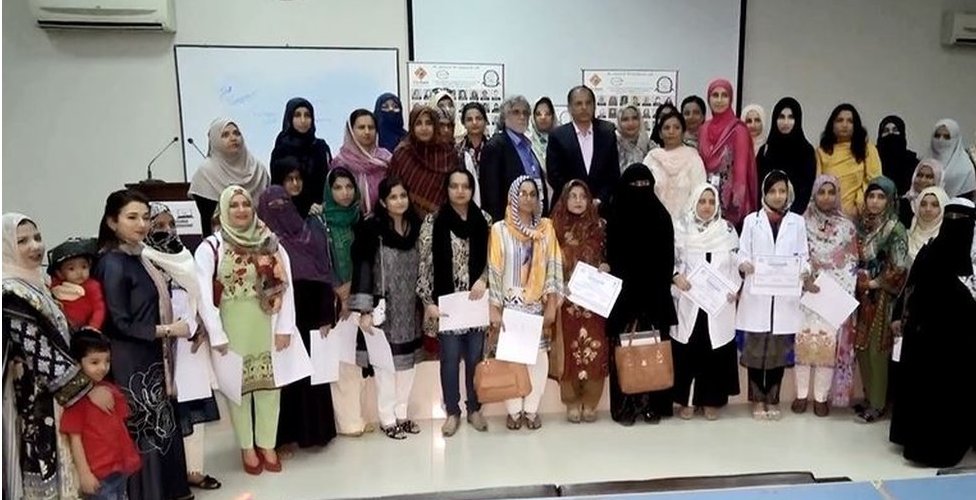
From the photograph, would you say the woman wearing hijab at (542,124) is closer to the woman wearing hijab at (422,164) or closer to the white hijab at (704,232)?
the woman wearing hijab at (422,164)

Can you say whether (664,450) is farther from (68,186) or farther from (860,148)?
(68,186)

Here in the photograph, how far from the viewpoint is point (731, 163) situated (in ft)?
15.0

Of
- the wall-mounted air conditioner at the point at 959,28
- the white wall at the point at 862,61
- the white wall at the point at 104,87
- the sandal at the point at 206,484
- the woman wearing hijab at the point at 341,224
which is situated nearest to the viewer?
the sandal at the point at 206,484

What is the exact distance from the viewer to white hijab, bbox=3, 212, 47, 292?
267 cm

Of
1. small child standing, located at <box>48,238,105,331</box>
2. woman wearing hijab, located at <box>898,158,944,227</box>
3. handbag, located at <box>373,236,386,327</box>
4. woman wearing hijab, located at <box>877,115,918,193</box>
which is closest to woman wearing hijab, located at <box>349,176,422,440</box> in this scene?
handbag, located at <box>373,236,386,327</box>

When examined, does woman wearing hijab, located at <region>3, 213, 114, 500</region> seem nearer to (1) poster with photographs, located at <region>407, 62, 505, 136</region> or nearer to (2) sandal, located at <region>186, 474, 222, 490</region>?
(2) sandal, located at <region>186, 474, 222, 490</region>

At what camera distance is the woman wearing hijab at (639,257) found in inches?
161

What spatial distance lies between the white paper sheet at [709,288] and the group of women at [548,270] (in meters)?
0.04

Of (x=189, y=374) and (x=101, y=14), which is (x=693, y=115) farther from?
(x=101, y=14)

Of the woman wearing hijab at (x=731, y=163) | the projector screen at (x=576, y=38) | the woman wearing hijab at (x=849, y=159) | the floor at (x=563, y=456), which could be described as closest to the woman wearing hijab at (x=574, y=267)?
the floor at (x=563, y=456)

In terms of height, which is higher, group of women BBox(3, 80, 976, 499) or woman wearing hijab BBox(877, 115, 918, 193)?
woman wearing hijab BBox(877, 115, 918, 193)

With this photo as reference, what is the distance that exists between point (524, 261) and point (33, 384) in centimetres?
226

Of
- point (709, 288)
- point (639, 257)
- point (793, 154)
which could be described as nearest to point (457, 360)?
point (639, 257)

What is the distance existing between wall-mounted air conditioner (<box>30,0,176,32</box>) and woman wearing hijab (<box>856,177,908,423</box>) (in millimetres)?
4716
